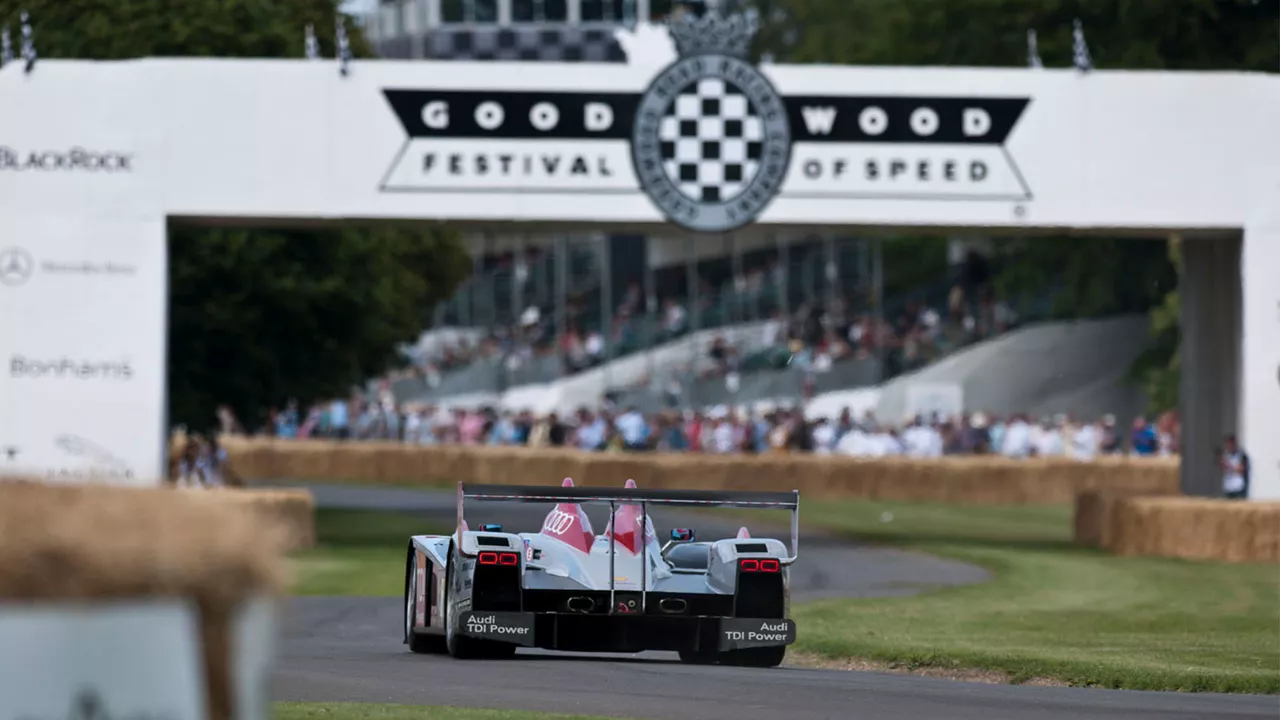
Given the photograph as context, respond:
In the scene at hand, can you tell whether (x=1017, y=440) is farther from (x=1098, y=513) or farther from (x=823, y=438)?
(x=1098, y=513)

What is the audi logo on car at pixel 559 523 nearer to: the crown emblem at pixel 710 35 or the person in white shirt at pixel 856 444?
the crown emblem at pixel 710 35

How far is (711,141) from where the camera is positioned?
24.3 meters

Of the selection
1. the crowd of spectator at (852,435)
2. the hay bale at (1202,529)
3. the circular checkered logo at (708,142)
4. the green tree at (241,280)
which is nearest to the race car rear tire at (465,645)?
the circular checkered logo at (708,142)

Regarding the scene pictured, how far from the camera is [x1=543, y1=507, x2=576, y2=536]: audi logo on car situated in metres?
12.6

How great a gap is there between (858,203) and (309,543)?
7.65m

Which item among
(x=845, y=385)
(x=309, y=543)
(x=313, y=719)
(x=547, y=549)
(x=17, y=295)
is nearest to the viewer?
(x=313, y=719)

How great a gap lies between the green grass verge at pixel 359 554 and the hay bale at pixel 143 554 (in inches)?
553

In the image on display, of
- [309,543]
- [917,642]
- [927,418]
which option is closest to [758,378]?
[927,418]

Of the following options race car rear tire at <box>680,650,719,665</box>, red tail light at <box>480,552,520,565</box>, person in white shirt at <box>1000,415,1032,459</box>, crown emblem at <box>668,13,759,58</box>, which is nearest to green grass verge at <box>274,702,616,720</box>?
red tail light at <box>480,552,520,565</box>

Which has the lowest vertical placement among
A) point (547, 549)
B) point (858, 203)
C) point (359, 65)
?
point (547, 549)

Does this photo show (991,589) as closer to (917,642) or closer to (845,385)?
(917,642)

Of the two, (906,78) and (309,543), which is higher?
(906,78)

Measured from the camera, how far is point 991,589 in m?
22.0

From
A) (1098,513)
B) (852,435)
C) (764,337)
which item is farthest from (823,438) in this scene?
(1098,513)
